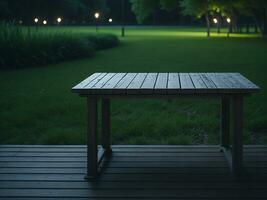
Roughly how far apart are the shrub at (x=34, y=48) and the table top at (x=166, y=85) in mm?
13562

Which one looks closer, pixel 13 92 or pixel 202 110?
pixel 202 110

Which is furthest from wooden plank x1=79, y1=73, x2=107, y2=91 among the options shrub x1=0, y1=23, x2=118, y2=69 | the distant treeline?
the distant treeline

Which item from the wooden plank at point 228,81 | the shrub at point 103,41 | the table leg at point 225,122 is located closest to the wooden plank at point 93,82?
the wooden plank at point 228,81

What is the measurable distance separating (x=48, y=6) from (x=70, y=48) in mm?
50564

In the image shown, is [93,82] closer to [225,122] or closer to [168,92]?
[168,92]

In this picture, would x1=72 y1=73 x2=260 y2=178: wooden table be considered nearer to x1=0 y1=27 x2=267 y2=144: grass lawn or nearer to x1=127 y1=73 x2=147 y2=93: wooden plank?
x1=127 y1=73 x2=147 y2=93: wooden plank

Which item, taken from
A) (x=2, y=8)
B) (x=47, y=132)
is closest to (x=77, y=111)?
(x=47, y=132)

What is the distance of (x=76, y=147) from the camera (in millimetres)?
6645

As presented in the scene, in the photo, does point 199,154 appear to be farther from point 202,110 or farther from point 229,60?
point 229,60

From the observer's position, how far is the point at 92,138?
5.28 m

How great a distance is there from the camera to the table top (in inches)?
200

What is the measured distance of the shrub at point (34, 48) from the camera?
1920 cm

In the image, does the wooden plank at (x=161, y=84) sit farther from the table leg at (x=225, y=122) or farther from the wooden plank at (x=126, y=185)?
the wooden plank at (x=126, y=185)

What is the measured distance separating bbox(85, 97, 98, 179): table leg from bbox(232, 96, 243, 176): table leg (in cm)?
134
